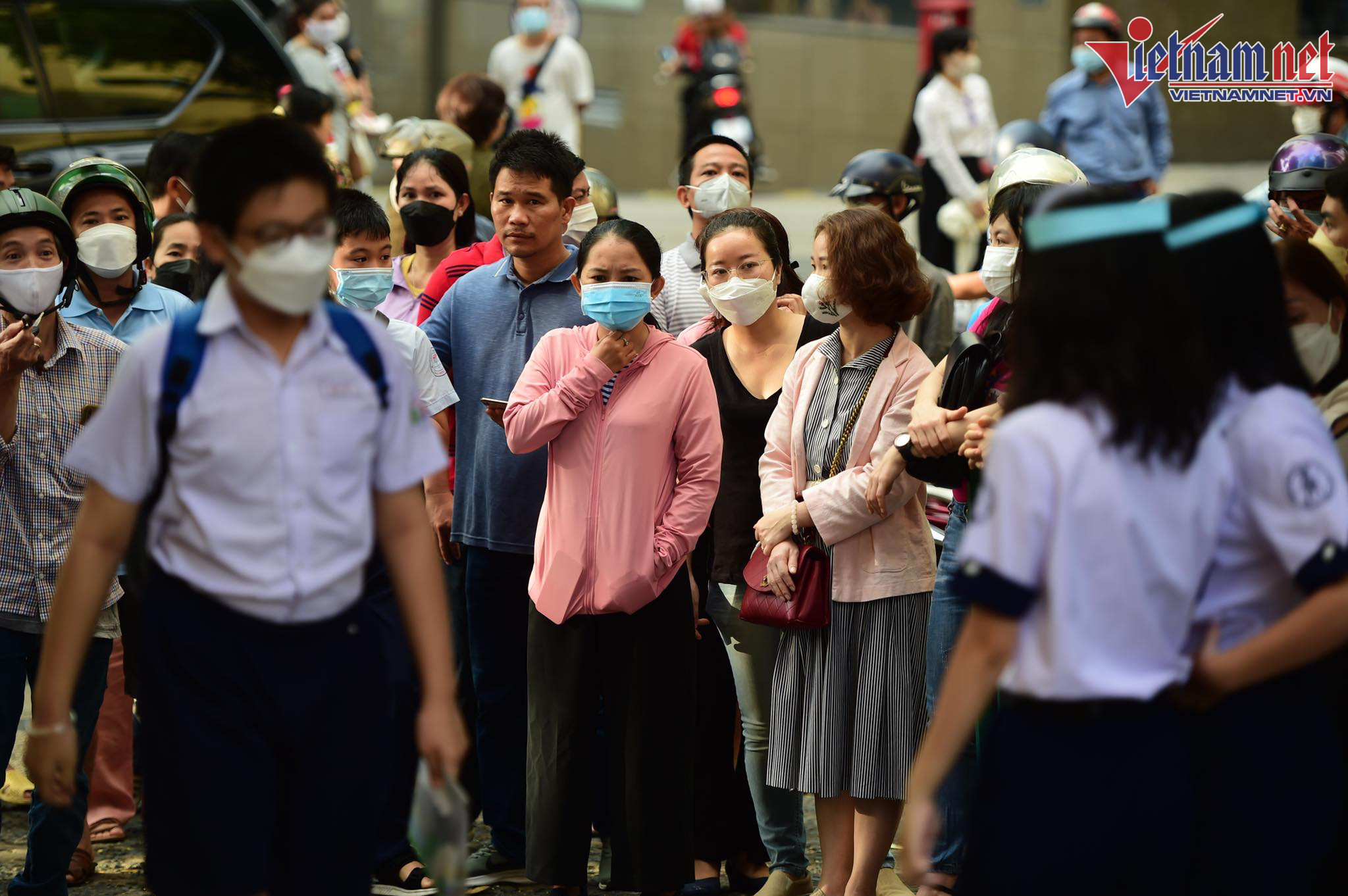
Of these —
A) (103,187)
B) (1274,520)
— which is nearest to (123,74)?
(103,187)

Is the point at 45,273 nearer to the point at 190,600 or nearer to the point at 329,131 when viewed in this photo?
the point at 190,600

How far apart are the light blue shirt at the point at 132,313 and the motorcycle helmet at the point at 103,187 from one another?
126 mm

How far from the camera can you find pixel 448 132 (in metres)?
7.36

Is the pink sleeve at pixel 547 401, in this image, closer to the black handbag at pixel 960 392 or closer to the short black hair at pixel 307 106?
the black handbag at pixel 960 392

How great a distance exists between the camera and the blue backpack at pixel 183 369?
9.68 feet

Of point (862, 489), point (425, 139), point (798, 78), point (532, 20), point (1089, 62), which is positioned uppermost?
point (798, 78)

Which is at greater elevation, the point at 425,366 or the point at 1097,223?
the point at 1097,223

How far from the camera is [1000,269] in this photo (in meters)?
4.53

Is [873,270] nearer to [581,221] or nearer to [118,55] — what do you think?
[581,221]

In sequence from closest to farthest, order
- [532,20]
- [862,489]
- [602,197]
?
1. [862,489]
2. [602,197]
3. [532,20]

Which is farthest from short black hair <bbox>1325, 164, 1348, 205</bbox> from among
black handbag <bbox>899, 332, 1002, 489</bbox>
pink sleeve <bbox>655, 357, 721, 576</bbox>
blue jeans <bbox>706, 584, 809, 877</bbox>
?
blue jeans <bbox>706, 584, 809, 877</bbox>

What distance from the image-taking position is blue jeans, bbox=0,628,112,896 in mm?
4273

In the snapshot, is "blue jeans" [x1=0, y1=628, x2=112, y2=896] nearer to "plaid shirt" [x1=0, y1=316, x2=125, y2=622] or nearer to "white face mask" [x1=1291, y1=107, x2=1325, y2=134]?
"plaid shirt" [x1=0, y1=316, x2=125, y2=622]

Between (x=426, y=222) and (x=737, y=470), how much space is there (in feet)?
5.71
